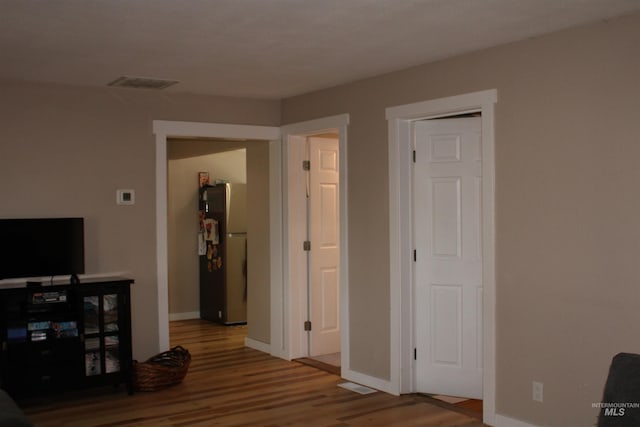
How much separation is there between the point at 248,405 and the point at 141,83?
2572 mm

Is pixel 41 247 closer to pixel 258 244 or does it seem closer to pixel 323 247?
pixel 258 244

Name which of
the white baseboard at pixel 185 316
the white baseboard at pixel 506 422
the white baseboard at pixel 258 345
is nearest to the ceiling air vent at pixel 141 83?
the white baseboard at pixel 258 345

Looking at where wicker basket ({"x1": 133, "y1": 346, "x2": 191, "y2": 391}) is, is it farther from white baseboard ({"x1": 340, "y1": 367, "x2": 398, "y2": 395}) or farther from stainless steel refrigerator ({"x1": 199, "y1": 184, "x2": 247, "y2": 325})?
stainless steel refrigerator ({"x1": 199, "y1": 184, "x2": 247, "y2": 325})

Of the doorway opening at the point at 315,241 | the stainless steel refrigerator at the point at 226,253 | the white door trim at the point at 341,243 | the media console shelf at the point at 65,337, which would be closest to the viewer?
the media console shelf at the point at 65,337

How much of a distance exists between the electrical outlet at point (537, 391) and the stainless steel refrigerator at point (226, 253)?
4597mm

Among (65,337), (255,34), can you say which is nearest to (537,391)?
(255,34)

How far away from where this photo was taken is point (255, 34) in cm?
386

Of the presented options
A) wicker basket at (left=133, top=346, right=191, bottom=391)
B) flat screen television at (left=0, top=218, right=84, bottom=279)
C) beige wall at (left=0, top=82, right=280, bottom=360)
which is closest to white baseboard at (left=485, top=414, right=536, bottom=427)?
wicker basket at (left=133, top=346, right=191, bottom=391)

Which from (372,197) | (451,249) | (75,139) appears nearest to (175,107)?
(75,139)

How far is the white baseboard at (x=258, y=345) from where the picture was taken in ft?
21.5

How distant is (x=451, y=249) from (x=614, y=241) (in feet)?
4.75

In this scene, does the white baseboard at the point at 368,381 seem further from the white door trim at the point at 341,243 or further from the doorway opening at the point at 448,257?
the doorway opening at the point at 448,257

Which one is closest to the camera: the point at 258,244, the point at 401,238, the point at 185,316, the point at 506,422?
the point at 506,422

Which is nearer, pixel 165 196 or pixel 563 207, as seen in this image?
pixel 563 207
